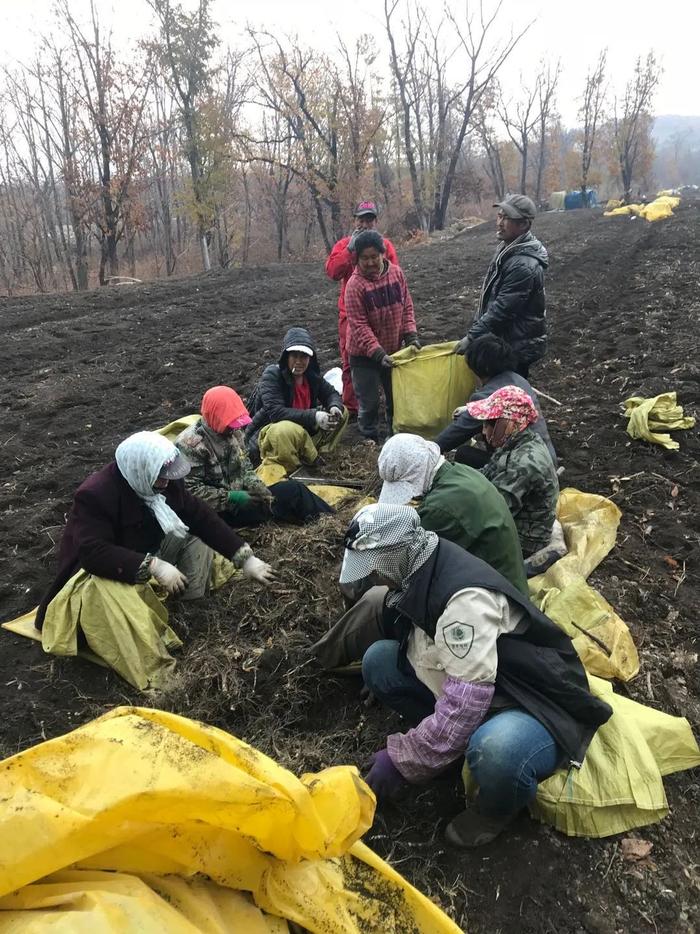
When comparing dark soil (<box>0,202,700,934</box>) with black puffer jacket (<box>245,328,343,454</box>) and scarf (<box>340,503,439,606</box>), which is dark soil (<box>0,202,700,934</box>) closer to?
black puffer jacket (<box>245,328,343,454</box>)

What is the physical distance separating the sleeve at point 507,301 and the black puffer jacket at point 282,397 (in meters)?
1.15

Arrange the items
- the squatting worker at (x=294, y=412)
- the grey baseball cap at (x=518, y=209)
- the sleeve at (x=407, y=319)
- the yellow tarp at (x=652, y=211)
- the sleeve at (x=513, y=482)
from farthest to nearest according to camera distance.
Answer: the yellow tarp at (x=652, y=211) → the sleeve at (x=407, y=319) → the squatting worker at (x=294, y=412) → the grey baseball cap at (x=518, y=209) → the sleeve at (x=513, y=482)

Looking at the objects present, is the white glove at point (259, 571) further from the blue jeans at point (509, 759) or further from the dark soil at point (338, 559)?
the blue jeans at point (509, 759)

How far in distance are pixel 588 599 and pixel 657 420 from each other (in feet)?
7.73

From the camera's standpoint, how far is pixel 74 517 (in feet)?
9.07

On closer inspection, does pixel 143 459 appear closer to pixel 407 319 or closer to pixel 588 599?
pixel 588 599

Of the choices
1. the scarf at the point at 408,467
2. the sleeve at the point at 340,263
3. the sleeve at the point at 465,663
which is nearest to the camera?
the sleeve at the point at 465,663

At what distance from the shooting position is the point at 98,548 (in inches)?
106

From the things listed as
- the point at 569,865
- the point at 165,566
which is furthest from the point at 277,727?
the point at 569,865

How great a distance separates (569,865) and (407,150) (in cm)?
2658

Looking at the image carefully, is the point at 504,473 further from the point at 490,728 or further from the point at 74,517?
the point at 74,517

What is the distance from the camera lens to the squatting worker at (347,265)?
479 centimetres

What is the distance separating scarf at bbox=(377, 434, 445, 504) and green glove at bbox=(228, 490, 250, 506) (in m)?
1.27

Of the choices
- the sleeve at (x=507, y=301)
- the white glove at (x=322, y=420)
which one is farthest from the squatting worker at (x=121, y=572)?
the sleeve at (x=507, y=301)
